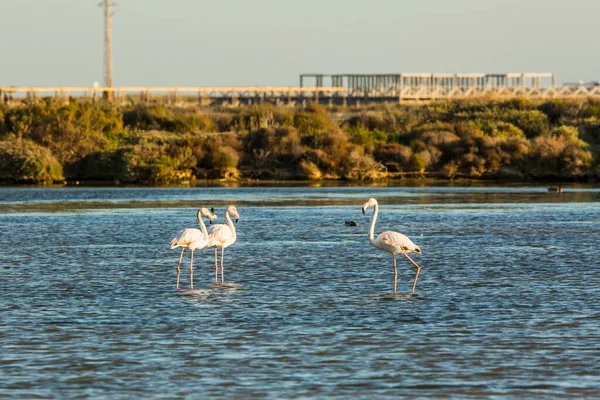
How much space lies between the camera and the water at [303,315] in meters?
12.0

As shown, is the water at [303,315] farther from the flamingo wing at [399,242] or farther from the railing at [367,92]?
the railing at [367,92]

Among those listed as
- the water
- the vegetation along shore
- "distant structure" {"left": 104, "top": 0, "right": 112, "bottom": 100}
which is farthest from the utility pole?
the water

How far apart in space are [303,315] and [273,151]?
46824 millimetres

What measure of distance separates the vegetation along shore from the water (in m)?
27.4

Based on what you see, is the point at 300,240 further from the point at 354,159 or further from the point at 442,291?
the point at 354,159

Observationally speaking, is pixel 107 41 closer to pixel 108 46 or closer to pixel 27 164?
pixel 108 46

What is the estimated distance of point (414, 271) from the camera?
856 inches

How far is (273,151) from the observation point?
206 ft

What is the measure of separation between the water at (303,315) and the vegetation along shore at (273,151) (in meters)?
27.4

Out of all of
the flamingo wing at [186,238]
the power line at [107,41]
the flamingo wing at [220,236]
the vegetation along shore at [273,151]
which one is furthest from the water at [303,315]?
the power line at [107,41]

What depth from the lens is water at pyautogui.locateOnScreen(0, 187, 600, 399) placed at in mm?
12031

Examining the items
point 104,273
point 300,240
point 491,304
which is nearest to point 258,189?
point 300,240

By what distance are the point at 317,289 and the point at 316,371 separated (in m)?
6.57

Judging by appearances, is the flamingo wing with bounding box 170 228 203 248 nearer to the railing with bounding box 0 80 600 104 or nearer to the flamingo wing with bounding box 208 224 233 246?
the flamingo wing with bounding box 208 224 233 246
